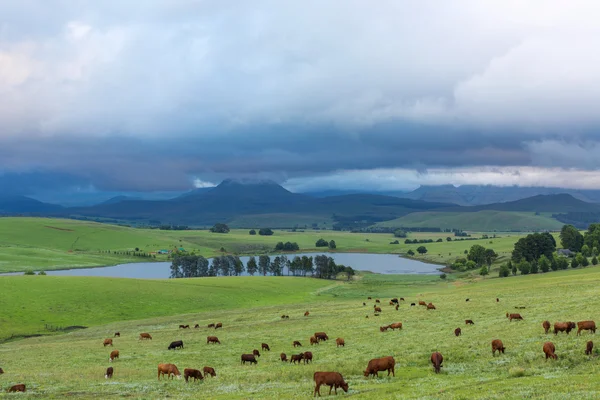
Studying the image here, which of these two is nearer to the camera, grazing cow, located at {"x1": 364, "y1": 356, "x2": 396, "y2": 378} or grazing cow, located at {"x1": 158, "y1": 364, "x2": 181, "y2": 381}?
grazing cow, located at {"x1": 364, "y1": 356, "x2": 396, "y2": 378}

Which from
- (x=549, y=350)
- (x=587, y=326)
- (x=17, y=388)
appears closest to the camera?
(x=549, y=350)

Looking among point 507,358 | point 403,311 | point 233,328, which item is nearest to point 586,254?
point 403,311

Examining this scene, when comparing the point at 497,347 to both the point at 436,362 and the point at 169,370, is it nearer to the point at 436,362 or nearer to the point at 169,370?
the point at 436,362

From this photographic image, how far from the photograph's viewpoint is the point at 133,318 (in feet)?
260

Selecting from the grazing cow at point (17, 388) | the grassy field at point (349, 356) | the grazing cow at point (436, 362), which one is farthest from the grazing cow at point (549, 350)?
the grazing cow at point (17, 388)

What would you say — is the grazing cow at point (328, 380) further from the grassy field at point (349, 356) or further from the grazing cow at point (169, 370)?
the grazing cow at point (169, 370)

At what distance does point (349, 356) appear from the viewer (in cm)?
3362

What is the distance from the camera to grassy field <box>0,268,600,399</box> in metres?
22.5

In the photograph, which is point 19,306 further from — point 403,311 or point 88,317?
point 403,311

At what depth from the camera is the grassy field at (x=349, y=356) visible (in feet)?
73.7

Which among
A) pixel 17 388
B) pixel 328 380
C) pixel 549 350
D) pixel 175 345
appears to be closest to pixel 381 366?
pixel 328 380

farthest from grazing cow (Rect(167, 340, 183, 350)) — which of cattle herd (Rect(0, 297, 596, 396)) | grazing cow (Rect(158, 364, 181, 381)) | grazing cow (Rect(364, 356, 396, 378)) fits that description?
grazing cow (Rect(364, 356, 396, 378))

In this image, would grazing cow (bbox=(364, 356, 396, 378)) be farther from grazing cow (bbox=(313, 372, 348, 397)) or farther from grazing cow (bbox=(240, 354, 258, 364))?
grazing cow (bbox=(240, 354, 258, 364))

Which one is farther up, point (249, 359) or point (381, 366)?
point (381, 366)
